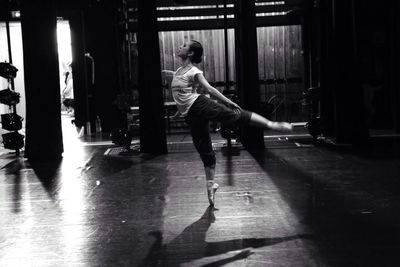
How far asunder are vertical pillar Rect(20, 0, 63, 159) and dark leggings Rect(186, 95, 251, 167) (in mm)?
5035

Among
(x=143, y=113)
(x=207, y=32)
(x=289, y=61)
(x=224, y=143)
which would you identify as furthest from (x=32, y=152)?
(x=289, y=61)

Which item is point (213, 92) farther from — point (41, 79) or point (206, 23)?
point (206, 23)

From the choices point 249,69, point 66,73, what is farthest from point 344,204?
point 66,73

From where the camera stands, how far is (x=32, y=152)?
11.1 m

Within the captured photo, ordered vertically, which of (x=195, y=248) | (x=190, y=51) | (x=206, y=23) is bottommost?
(x=195, y=248)

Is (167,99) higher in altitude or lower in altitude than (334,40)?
lower

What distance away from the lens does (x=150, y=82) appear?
38.0 ft

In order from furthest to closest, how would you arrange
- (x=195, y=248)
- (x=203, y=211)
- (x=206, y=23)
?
(x=206, y=23)
(x=203, y=211)
(x=195, y=248)

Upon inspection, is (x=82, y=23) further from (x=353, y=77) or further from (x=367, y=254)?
(x=367, y=254)

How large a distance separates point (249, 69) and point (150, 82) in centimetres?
185

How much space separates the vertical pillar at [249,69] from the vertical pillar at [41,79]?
339cm

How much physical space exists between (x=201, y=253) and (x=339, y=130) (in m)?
7.53

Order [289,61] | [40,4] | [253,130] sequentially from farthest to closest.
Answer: [289,61]
[253,130]
[40,4]

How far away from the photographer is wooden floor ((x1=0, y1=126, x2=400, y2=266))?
497 cm
